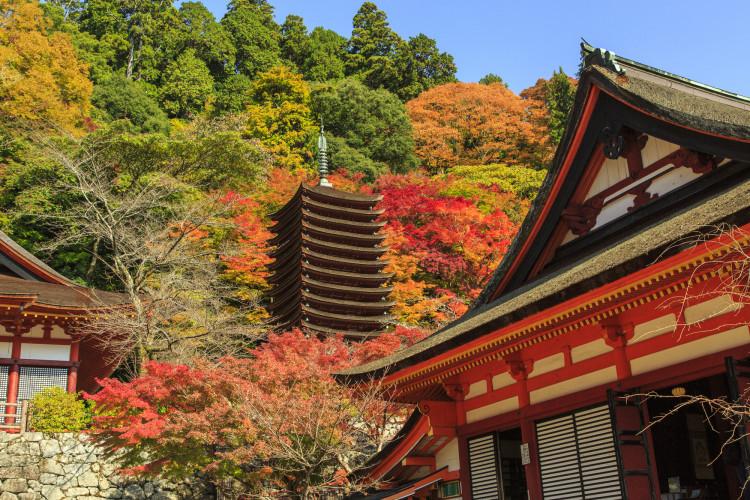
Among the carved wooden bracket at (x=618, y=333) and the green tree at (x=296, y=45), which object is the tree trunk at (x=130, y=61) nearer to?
the green tree at (x=296, y=45)

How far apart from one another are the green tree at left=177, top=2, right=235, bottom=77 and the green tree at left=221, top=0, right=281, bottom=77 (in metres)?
1.05

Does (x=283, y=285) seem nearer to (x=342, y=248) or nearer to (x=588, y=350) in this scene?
(x=342, y=248)

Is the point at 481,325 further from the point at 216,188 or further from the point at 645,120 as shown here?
the point at 216,188

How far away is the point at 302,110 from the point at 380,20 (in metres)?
17.6

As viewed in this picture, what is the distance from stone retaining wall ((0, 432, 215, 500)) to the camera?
17.5 m

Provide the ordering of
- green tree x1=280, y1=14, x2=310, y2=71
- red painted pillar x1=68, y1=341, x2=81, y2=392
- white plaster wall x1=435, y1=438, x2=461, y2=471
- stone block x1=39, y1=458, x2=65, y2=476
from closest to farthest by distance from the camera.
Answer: white plaster wall x1=435, y1=438, x2=461, y2=471, stone block x1=39, y1=458, x2=65, y2=476, red painted pillar x1=68, y1=341, x2=81, y2=392, green tree x1=280, y1=14, x2=310, y2=71

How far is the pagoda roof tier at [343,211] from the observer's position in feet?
98.6

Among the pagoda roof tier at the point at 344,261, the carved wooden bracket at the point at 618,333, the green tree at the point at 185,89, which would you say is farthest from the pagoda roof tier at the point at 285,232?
the carved wooden bracket at the point at 618,333

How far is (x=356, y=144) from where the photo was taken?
1731 inches

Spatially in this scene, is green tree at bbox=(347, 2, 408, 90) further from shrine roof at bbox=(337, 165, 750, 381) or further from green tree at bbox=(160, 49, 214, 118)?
shrine roof at bbox=(337, 165, 750, 381)

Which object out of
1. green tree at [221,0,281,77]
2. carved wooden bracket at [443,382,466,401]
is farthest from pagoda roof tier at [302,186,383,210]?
green tree at [221,0,281,77]

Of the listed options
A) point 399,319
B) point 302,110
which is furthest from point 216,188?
point 302,110

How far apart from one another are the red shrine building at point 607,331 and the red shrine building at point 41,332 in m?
11.8

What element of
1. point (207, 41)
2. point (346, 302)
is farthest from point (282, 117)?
point (346, 302)
